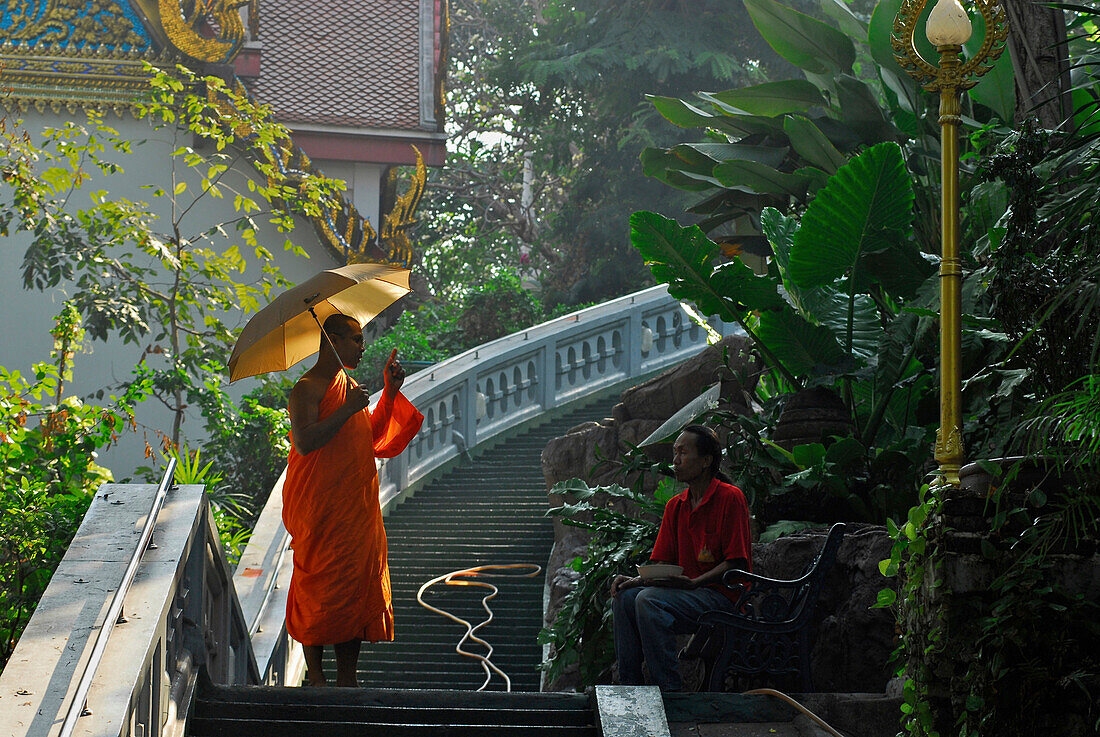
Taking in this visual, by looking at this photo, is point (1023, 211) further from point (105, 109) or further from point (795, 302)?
point (105, 109)

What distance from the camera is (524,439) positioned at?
12672 mm

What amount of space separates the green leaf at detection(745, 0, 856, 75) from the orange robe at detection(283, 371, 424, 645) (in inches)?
214

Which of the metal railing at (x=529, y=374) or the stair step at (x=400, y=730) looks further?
the metal railing at (x=529, y=374)

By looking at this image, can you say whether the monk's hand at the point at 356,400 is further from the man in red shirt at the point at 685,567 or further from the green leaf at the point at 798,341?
the green leaf at the point at 798,341

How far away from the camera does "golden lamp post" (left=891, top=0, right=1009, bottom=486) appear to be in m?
4.55

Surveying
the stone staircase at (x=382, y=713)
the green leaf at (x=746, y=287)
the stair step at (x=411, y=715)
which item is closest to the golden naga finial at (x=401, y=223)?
the green leaf at (x=746, y=287)

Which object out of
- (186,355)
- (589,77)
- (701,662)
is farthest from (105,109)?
(701,662)

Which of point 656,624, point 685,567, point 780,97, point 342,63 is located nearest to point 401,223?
point 342,63

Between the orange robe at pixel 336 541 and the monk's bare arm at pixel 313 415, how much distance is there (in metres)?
0.05

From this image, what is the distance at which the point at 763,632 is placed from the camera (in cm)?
523

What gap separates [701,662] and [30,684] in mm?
3062

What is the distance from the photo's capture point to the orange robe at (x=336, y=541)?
18.4 feet

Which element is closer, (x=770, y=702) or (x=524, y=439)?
(x=770, y=702)

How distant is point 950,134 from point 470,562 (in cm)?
610
